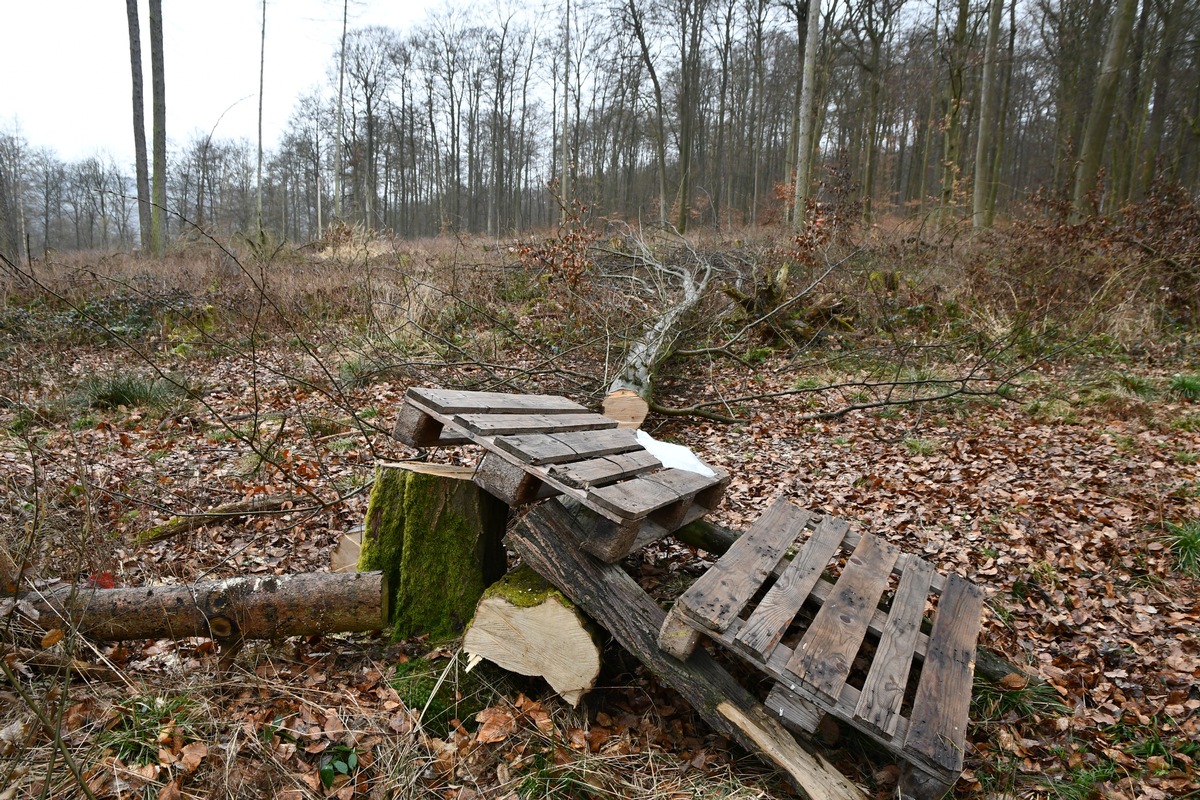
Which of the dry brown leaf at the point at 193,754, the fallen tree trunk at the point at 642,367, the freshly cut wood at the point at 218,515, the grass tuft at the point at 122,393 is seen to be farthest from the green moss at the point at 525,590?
the grass tuft at the point at 122,393

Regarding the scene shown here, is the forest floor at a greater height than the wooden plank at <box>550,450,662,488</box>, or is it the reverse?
the wooden plank at <box>550,450,662,488</box>

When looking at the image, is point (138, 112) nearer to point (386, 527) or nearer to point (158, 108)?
point (158, 108)

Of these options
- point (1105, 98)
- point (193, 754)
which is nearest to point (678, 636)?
point (193, 754)

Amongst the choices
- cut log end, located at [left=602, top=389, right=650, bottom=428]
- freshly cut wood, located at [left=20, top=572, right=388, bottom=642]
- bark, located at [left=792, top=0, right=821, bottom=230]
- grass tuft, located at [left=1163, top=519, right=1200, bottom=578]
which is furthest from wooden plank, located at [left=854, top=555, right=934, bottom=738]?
bark, located at [left=792, top=0, right=821, bottom=230]

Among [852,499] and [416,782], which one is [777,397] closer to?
[852,499]

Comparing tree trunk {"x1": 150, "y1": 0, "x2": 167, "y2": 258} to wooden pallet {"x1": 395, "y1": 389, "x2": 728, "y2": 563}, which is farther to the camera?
tree trunk {"x1": 150, "y1": 0, "x2": 167, "y2": 258}

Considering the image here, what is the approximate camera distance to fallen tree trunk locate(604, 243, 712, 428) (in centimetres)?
525

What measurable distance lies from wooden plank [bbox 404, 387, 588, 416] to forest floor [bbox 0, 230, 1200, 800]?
1.04m

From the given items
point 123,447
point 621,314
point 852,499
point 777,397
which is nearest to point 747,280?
point 621,314

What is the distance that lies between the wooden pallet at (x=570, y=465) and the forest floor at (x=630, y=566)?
58 centimetres

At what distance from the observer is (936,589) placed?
285 centimetres

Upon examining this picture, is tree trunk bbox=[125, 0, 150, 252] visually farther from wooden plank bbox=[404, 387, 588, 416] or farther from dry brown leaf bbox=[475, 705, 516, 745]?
dry brown leaf bbox=[475, 705, 516, 745]

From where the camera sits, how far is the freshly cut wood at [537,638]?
2359 mm

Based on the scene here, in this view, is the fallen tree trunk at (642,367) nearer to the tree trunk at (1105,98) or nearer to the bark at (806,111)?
the bark at (806,111)
